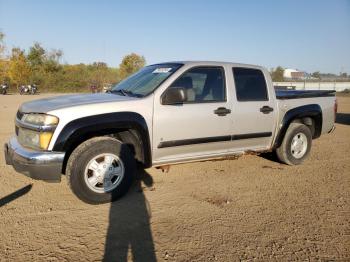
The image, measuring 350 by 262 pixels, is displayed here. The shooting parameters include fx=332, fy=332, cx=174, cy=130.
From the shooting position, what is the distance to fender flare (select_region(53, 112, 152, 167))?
12.7ft

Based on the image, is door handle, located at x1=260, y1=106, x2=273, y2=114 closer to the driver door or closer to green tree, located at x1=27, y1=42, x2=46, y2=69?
the driver door

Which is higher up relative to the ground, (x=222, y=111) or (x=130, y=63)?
(x=130, y=63)

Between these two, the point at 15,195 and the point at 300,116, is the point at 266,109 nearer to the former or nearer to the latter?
the point at 300,116

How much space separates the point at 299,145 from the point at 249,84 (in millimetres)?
1729

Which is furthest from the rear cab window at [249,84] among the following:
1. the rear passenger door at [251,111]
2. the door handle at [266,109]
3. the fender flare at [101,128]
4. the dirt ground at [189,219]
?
the fender flare at [101,128]

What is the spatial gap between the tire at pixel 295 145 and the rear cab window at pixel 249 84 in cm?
96

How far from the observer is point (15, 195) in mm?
4492

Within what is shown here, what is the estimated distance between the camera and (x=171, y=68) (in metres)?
4.87

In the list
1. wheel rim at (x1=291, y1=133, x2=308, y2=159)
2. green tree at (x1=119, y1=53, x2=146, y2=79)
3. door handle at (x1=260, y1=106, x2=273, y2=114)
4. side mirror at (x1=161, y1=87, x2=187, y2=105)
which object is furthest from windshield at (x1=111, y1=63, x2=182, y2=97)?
green tree at (x1=119, y1=53, x2=146, y2=79)

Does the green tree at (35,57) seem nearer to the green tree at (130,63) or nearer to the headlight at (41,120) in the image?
the green tree at (130,63)

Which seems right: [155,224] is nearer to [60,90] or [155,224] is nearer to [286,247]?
[286,247]

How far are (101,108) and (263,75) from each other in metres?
2.98

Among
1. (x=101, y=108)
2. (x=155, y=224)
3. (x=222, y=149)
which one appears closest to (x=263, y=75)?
(x=222, y=149)

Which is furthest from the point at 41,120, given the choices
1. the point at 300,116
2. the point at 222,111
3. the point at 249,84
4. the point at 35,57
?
the point at 35,57
